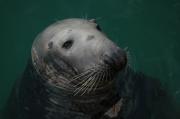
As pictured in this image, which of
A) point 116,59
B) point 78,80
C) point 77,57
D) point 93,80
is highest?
point 116,59

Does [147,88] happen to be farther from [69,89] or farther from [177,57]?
[177,57]

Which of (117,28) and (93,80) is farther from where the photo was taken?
(117,28)

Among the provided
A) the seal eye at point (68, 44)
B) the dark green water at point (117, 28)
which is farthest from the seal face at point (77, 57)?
the dark green water at point (117, 28)

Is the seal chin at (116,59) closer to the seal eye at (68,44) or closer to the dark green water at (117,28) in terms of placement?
the seal eye at (68,44)

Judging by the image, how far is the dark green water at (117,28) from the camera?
38.4 ft

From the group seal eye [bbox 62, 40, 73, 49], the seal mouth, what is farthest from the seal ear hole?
the seal mouth

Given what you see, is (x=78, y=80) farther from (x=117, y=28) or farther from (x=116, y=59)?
(x=117, y=28)

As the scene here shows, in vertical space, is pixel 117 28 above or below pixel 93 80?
below

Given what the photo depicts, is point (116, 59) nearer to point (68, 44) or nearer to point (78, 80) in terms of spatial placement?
point (78, 80)

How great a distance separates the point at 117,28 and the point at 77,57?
6280 mm

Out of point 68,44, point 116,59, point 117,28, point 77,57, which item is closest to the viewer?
point 116,59

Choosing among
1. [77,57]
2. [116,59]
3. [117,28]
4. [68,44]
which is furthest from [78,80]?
[117,28]

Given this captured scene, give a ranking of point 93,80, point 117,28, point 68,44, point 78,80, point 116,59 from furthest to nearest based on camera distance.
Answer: point 117,28 < point 68,44 < point 78,80 < point 93,80 < point 116,59

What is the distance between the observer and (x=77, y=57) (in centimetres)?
652
